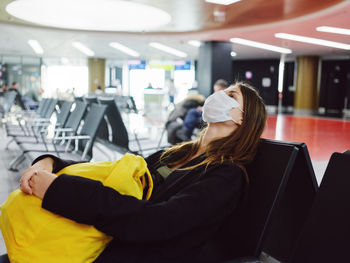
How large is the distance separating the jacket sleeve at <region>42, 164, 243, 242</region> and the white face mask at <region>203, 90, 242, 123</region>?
39cm

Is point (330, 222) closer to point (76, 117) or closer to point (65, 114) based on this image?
point (76, 117)

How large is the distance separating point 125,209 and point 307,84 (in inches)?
776

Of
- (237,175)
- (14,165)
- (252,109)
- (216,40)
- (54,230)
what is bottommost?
(14,165)

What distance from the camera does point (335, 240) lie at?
102 centimetres

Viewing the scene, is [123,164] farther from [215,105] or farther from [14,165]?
[14,165]

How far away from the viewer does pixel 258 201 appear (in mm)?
1339

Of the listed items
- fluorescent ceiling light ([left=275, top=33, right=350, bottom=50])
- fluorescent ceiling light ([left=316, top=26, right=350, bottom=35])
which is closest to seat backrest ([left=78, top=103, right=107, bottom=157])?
fluorescent ceiling light ([left=316, top=26, right=350, bottom=35])

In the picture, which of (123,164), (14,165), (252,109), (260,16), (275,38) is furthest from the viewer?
(275,38)

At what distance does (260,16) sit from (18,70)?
18.5 m

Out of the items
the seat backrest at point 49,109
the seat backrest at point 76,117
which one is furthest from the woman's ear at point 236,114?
the seat backrest at point 49,109

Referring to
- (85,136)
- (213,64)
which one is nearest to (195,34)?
(213,64)

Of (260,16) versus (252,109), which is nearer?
(252,109)

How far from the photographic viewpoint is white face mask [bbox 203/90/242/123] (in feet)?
4.58

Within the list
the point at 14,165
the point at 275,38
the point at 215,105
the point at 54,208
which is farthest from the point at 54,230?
the point at 275,38
